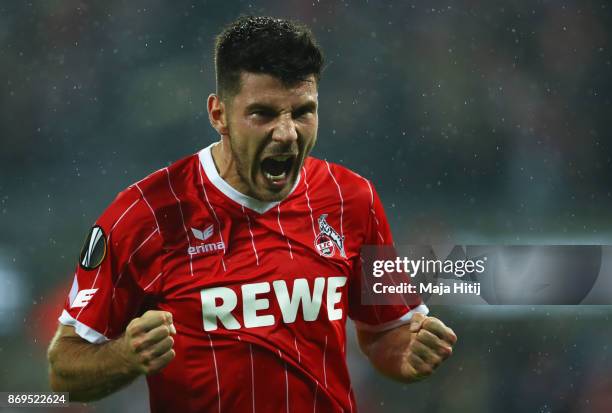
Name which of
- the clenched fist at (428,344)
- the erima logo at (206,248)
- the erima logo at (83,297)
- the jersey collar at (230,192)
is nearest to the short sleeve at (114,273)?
the erima logo at (83,297)

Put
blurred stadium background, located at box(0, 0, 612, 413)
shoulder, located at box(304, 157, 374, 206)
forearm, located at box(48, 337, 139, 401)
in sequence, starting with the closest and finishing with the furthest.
→ forearm, located at box(48, 337, 139, 401)
shoulder, located at box(304, 157, 374, 206)
blurred stadium background, located at box(0, 0, 612, 413)

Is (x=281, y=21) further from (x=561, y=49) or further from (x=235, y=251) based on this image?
(x=561, y=49)

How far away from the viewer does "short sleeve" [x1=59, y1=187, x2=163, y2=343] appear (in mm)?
2605

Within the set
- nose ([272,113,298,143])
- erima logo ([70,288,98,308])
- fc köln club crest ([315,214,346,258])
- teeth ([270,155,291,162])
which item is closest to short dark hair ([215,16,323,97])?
nose ([272,113,298,143])

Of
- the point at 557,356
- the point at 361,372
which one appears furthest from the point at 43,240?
the point at 557,356

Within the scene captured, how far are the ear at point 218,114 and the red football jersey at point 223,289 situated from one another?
0.39 ft

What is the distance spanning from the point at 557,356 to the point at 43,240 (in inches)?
160

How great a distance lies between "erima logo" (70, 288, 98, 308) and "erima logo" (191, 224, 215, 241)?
1.17ft

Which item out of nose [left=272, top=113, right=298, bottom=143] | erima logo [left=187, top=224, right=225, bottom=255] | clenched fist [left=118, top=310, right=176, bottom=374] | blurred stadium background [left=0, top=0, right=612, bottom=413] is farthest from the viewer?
blurred stadium background [left=0, top=0, right=612, bottom=413]

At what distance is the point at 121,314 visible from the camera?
265 cm

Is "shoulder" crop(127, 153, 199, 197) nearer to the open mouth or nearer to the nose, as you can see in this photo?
the open mouth

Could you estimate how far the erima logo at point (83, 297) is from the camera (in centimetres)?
261

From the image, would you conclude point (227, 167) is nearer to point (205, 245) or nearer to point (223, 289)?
point (205, 245)

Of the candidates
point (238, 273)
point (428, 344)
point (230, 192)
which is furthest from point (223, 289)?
point (428, 344)
